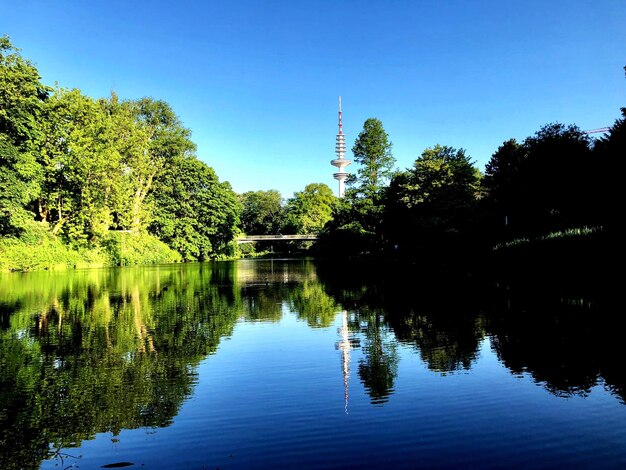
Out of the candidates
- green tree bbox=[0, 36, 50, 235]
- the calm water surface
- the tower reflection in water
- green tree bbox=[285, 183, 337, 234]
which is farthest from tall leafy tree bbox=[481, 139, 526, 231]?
green tree bbox=[285, 183, 337, 234]

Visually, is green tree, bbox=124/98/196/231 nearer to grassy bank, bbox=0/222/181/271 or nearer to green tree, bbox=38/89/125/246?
grassy bank, bbox=0/222/181/271

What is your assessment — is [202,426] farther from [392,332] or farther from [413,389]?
[392,332]

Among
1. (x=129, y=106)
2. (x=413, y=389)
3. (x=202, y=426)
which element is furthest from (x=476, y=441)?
(x=129, y=106)

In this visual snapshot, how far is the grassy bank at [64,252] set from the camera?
45.3m

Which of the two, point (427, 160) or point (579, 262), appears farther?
point (427, 160)

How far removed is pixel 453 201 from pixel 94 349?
43.3 meters

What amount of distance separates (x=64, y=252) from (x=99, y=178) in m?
10.4

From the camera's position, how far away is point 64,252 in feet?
167

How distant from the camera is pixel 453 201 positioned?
1981 inches

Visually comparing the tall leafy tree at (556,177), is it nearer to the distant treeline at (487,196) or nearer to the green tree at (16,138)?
the distant treeline at (487,196)

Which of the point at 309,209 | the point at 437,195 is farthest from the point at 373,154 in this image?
the point at 309,209

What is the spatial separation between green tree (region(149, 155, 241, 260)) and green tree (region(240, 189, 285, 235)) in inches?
1769

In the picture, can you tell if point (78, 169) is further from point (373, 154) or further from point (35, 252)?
point (373, 154)

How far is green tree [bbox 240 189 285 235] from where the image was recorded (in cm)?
13650
